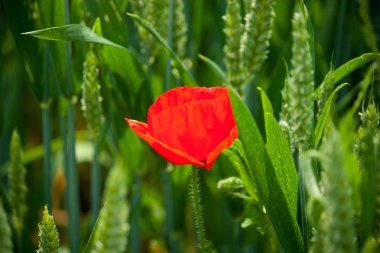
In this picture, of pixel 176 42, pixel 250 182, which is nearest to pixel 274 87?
pixel 176 42

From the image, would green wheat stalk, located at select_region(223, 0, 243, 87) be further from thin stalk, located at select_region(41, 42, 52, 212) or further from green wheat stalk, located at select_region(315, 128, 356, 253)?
green wheat stalk, located at select_region(315, 128, 356, 253)

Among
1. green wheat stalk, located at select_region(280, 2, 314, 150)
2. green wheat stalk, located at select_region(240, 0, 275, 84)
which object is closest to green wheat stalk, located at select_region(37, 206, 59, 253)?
green wheat stalk, located at select_region(280, 2, 314, 150)

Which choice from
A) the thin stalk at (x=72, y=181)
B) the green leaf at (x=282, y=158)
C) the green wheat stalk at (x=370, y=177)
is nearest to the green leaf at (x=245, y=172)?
the green leaf at (x=282, y=158)

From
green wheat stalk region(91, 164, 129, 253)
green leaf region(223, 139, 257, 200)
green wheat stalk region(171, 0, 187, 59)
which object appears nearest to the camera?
green wheat stalk region(91, 164, 129, 253)

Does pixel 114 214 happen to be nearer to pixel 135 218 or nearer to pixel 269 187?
pixel 269 187

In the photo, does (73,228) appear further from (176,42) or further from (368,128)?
(368,128)
